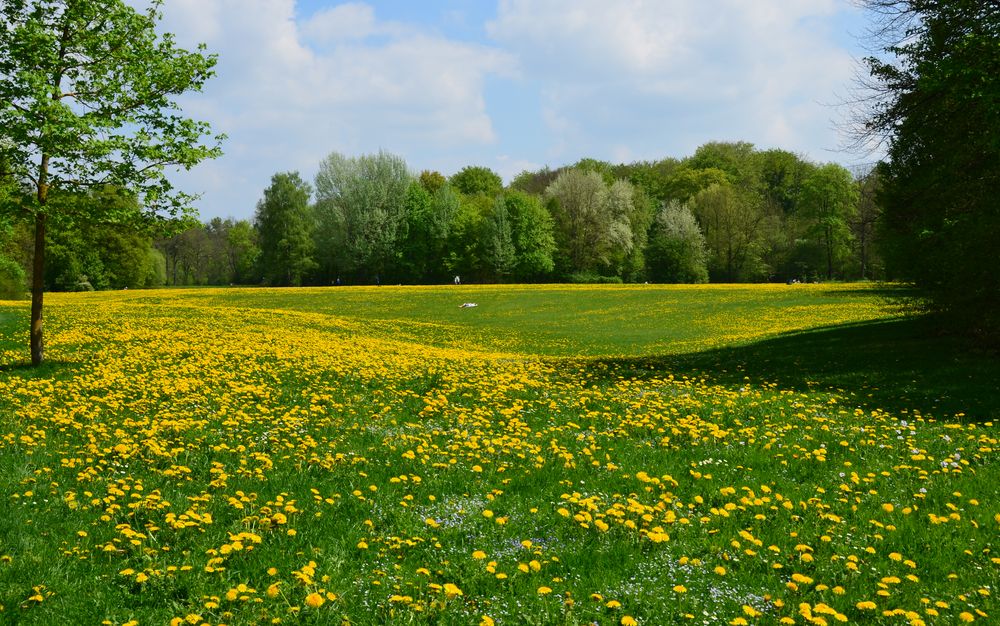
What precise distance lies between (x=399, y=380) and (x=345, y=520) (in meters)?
8.23

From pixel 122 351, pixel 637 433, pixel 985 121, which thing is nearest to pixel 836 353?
pixel 985 121

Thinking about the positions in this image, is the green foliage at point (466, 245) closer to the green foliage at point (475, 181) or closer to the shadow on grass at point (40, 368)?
the green foliage at point (475, 181)

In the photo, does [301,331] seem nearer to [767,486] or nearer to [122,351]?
[122,351]

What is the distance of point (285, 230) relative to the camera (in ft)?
290

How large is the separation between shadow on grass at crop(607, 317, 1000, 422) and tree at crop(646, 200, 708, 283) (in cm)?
5587

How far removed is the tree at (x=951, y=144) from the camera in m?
14.7

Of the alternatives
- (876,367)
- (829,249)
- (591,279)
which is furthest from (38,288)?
(829,249)

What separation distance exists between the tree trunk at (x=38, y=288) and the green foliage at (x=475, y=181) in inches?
3803

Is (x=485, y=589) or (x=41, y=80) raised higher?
(x=41, y=80)

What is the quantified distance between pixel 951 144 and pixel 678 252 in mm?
66712

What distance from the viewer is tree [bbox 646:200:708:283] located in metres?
83.5

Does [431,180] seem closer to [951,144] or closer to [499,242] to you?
[499,242]

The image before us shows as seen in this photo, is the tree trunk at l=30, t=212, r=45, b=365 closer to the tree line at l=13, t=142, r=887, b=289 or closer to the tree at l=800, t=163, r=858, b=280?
the tree line at l=13, t=142, r=887, b=289

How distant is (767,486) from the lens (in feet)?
25.3
